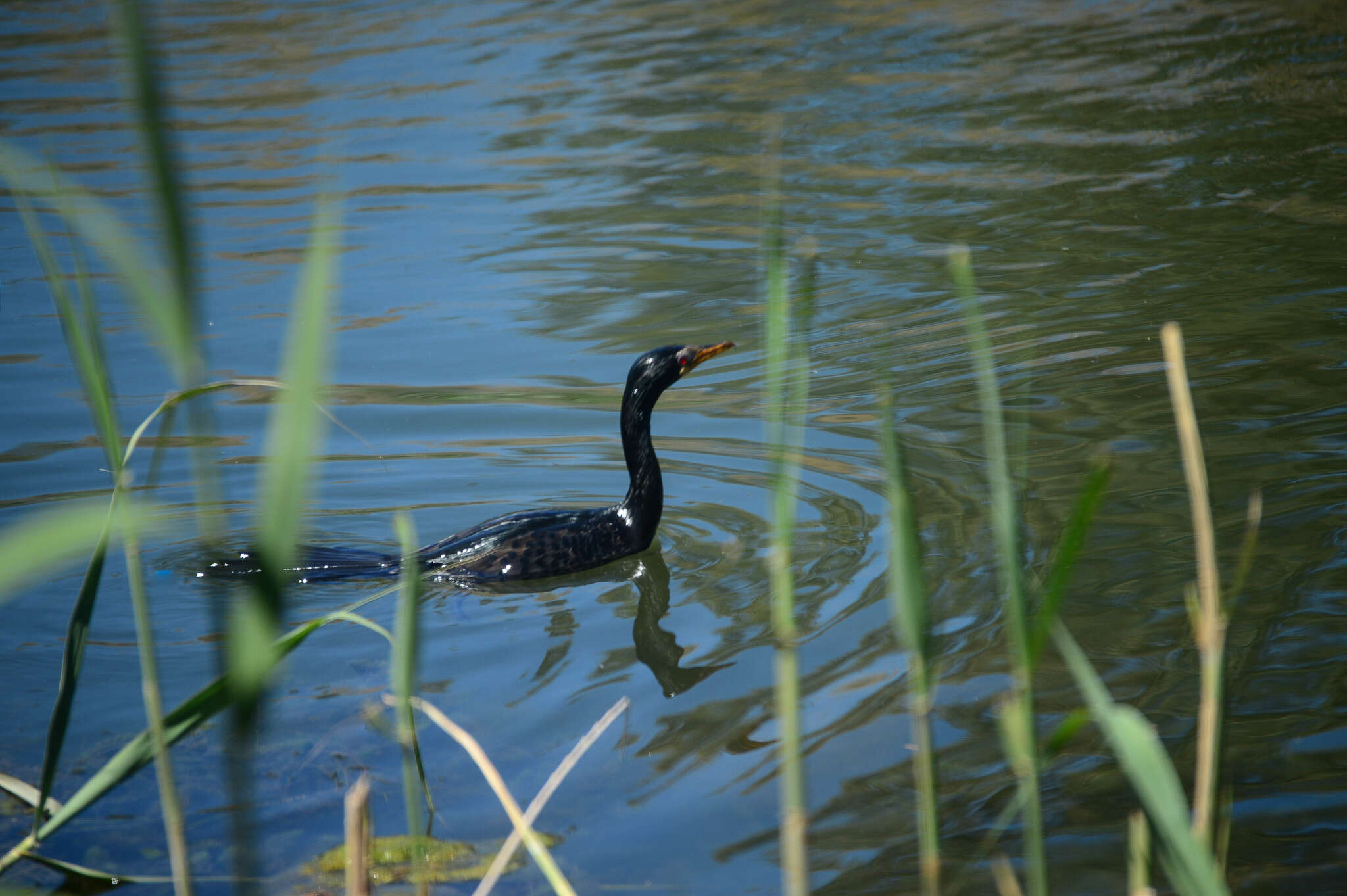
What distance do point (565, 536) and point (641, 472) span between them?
1.73 feet

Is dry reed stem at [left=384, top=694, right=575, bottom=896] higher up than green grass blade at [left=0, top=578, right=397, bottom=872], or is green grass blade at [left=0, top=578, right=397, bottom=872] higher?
green grass blade at [left=0, top=578, right=397, bottom=872]

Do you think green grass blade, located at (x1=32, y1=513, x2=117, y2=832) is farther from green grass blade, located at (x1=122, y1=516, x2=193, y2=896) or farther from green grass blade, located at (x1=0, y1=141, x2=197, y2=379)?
green grass blade, located at (x1=0, y1=141, x2=197, y2=379)

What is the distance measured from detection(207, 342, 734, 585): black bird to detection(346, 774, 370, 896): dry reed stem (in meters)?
3.59

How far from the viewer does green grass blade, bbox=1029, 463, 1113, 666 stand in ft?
5.68

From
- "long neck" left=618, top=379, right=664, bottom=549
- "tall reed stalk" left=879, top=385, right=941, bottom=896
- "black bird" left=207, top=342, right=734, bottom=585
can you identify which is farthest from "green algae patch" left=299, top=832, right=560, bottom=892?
"long neck" left=618, top=379, right=664, bottom=549

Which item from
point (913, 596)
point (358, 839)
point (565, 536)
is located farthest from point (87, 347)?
point (565, 536)

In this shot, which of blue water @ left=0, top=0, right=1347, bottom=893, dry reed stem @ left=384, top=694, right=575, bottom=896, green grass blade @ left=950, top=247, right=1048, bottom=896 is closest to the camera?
green grass blade @ left=950, top=247, right=1048, bottom=896

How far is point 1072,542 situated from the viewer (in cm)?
185

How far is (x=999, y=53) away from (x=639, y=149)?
5.42m

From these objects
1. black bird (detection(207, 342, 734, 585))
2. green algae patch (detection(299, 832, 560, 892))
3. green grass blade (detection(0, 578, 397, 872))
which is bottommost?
green algae patch (detection(299, 832, 560, 892))

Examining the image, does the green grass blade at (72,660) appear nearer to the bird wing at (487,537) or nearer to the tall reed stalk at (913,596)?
the tall reed stalk at (913,596)

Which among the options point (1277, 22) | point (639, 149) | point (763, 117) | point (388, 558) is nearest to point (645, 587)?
point (388, 558)

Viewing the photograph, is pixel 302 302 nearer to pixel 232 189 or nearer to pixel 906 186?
pixel 906 186

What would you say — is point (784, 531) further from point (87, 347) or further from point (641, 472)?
point (641, 472)
